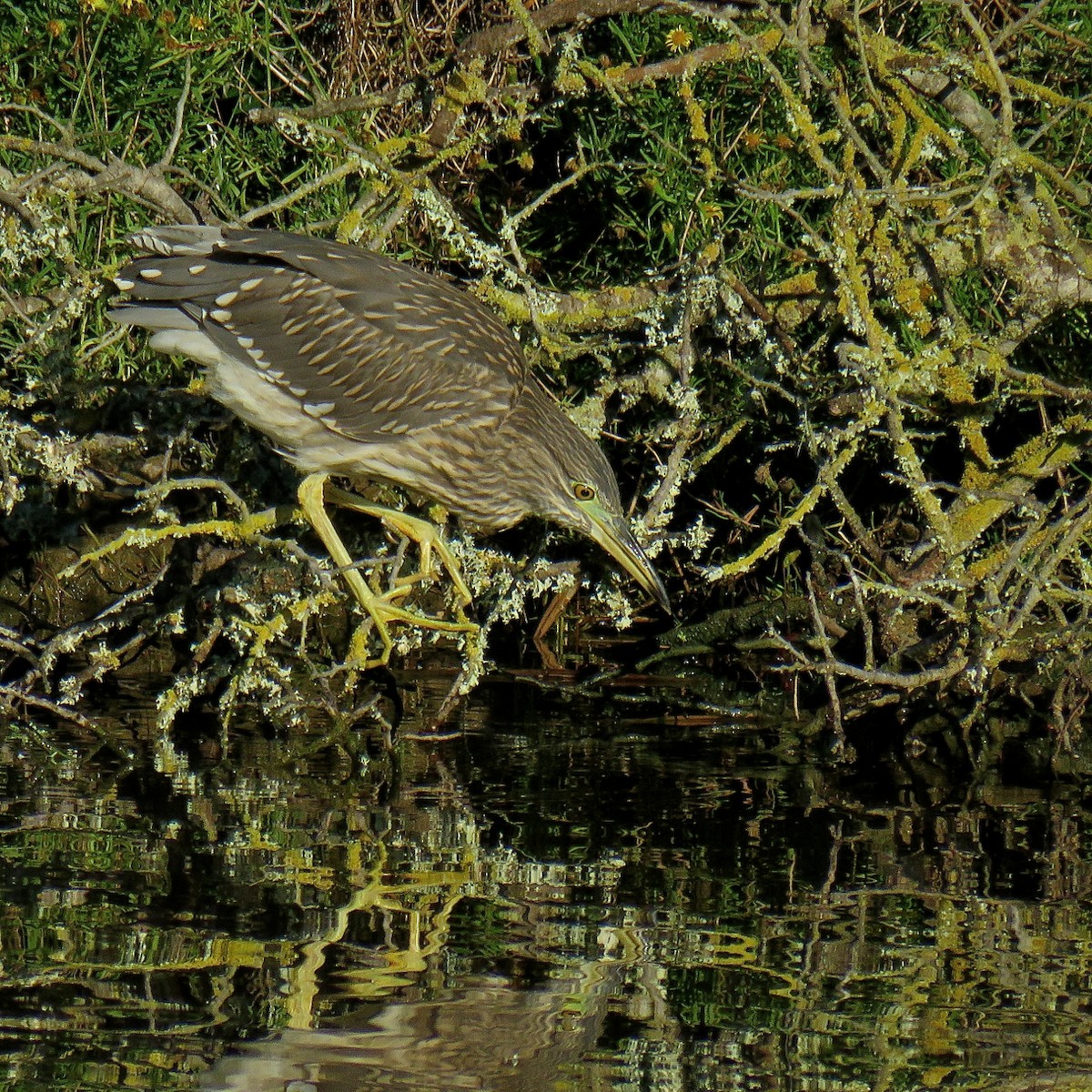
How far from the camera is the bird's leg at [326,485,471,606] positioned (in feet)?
18.4

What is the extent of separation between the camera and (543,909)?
408 centimetres

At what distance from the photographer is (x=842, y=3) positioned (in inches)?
226

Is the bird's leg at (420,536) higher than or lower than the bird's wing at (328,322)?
lower

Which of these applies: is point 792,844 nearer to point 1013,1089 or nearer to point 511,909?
point 511,909

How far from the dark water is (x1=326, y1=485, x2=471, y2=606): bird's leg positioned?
1.74 feet

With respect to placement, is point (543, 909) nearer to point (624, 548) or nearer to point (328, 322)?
point (624, 548)

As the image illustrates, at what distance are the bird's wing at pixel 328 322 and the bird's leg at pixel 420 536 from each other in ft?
0.90

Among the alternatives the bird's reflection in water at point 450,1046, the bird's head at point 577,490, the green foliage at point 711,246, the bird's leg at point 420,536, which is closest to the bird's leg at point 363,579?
the bird's leg at point 420,536

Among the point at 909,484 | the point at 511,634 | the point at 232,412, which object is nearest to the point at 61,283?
the point at 232,412

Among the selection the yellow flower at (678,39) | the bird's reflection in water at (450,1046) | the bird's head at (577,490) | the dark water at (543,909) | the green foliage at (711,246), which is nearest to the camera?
the bird's reflection in water at (450,1046)

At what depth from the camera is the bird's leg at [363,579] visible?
17.8ft

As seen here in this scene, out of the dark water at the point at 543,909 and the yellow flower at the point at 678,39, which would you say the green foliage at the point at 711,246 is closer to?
the yellow flower at the point at 678,39

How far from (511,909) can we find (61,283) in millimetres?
3004

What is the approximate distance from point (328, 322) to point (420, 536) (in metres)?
0.77
